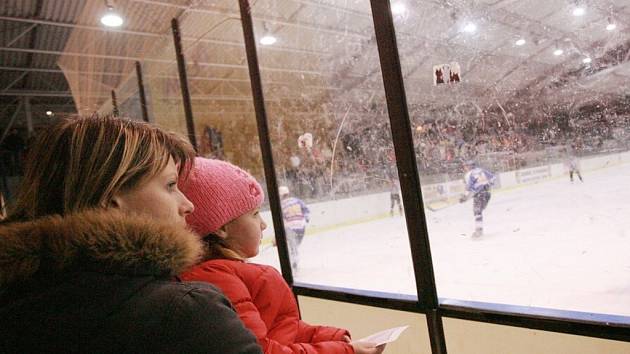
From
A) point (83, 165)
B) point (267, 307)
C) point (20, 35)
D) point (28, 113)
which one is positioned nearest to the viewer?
point (83, 165)

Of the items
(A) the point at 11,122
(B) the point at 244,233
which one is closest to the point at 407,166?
(B) the point at 244,233

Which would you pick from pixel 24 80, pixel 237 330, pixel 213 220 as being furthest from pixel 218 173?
pixel 24 80

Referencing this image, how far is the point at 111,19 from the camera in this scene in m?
3.29

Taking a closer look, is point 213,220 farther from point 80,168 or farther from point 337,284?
point 337,284

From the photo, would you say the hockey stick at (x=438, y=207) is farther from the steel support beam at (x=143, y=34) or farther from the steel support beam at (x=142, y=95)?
the steel support beam at (x=142, y=95)

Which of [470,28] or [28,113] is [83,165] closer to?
[470,28]

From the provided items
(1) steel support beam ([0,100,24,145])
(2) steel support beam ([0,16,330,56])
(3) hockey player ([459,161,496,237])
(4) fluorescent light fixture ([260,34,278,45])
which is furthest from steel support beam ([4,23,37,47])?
(3) hockey player ([459,161,496,237])

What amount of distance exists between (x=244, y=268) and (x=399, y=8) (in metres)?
1.14

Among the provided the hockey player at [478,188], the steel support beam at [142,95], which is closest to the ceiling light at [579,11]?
the hockey player at [478,188]

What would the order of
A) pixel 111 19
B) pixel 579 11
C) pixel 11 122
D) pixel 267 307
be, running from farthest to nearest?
pixel 11 122, pixel 111 19, pixel 579 11, pixel 267 307

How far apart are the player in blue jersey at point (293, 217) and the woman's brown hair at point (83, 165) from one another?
66.0 inches

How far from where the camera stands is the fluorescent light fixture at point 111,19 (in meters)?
3.21

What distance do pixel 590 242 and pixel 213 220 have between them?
3.86 ft

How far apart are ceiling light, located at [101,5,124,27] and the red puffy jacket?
114 inches
